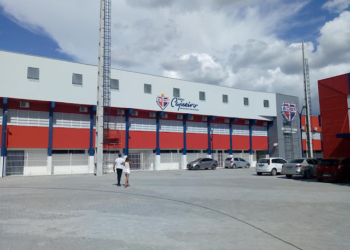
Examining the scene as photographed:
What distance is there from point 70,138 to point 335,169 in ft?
78.8

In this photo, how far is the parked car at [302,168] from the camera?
74.1ft

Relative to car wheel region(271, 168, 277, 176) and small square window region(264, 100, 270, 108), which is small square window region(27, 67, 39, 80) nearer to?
car wheel region(271, 168, 277, 176)

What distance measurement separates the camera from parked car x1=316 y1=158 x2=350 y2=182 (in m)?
19.1

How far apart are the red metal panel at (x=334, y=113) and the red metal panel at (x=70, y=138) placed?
2250 cm

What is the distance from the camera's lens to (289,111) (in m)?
49.7

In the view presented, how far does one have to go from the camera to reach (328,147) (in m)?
23.9

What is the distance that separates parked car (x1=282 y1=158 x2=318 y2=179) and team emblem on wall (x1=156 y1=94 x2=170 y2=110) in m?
17.8

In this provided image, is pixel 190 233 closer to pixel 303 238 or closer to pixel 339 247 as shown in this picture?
pixel 303 238

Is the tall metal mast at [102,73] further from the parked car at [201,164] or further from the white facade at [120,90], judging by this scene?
the parked car at [201,164]

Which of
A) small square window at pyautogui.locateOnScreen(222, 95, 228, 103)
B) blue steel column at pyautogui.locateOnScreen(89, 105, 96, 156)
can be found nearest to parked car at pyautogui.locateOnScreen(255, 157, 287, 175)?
blue steel column at pyautogui.locateOnScreen(89, 105, 96, 156)

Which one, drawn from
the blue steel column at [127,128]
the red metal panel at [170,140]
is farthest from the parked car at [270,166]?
the blue steel column at [127,128]

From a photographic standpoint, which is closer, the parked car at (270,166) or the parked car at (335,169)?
the parked car at (335,169)

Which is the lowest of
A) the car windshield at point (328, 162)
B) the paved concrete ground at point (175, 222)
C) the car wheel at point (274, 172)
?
the paved concrete ground at point (175, 222)

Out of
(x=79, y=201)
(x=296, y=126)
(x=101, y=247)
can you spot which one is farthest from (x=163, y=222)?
(x=296, y=126)
